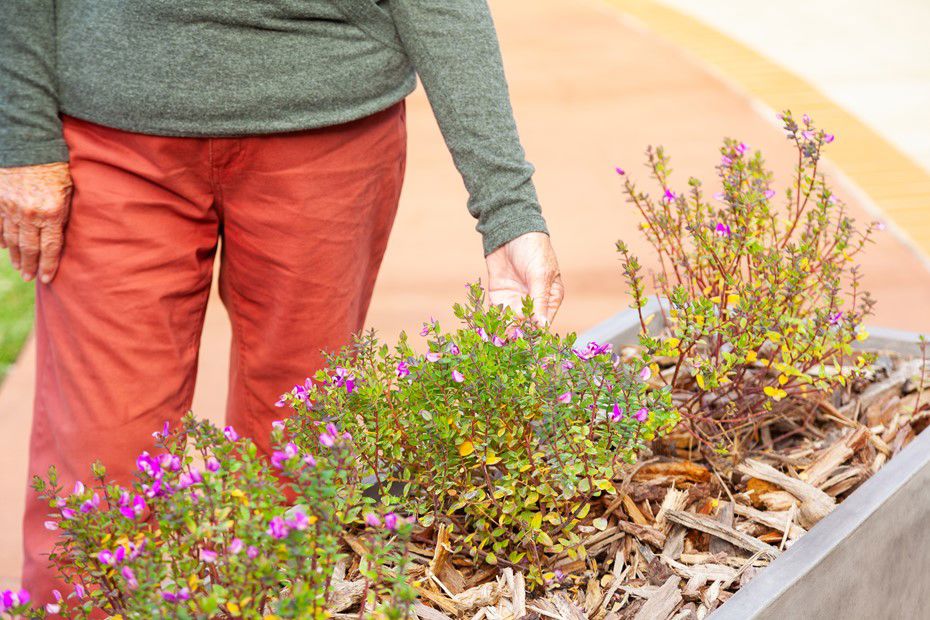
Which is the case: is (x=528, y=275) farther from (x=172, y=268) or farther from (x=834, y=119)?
(x=834, y=119)

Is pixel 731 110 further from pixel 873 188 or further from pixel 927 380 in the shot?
pixel 927 380

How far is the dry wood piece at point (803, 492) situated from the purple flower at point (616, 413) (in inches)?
19.8

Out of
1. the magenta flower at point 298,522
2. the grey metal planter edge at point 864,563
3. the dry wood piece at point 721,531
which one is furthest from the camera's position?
the dry wood piece at point 721,531

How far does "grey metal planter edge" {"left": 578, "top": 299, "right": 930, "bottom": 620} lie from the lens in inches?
62.5

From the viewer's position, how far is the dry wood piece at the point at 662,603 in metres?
1.75

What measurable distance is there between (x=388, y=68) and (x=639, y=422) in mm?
811

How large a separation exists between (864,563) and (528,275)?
0.68m

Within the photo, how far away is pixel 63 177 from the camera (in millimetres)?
2061

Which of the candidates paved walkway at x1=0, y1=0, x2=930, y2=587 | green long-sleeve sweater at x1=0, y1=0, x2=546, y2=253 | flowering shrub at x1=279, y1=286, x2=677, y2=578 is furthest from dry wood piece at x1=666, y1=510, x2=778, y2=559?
paved walkway at x1=0, y1=0, x2=930, y2=587

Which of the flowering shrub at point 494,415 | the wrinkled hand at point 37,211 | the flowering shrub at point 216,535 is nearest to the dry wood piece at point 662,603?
the flowering shrub at point 494,415

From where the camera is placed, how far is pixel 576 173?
5.82 metres

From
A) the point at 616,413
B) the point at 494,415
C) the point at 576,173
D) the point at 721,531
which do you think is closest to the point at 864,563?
the point at 721,531

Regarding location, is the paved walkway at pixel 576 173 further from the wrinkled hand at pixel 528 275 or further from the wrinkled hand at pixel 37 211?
the wrinkled hand at pixel 528 275

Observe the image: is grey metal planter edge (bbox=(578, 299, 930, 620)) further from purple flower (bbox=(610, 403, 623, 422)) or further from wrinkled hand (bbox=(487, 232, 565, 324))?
wrinkled hand (bbox=(487, 232, 565, 324))
